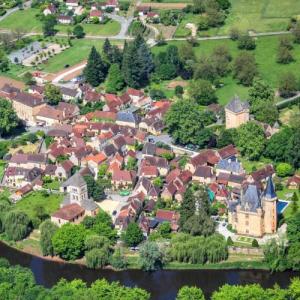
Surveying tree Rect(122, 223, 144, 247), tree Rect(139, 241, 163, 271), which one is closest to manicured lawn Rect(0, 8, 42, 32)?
tree Rect(122, 223, 144, 247)

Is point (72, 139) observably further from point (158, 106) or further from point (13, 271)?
point (13, 271)

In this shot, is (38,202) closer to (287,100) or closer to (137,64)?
(137,64)

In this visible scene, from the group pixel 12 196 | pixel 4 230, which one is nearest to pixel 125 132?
pixel 12 196

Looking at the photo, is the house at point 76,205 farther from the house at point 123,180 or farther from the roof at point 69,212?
the house at point 123,180

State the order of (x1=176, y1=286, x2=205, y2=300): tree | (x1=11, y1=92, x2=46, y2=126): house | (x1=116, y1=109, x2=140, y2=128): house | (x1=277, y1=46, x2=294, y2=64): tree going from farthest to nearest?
(x1=277, y1=46, x2=294, y2=64): tree < (x1=11, y1=92, x2=46, y2=126): house < (x1=116, y1=109, x2=140, y2=128): house < (x1=176, y1=286, x2=205, y2=300): tree

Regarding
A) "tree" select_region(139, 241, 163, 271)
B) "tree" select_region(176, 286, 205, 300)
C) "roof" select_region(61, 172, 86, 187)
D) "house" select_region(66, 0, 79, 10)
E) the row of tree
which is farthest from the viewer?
"house" select_region(66, 0, 79, 10)

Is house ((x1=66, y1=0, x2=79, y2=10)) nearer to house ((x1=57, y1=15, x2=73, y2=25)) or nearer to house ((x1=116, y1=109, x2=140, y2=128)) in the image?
house ((x1=57, y1=15, x2=73, y2=25))

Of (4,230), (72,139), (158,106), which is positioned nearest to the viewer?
(4,230)
